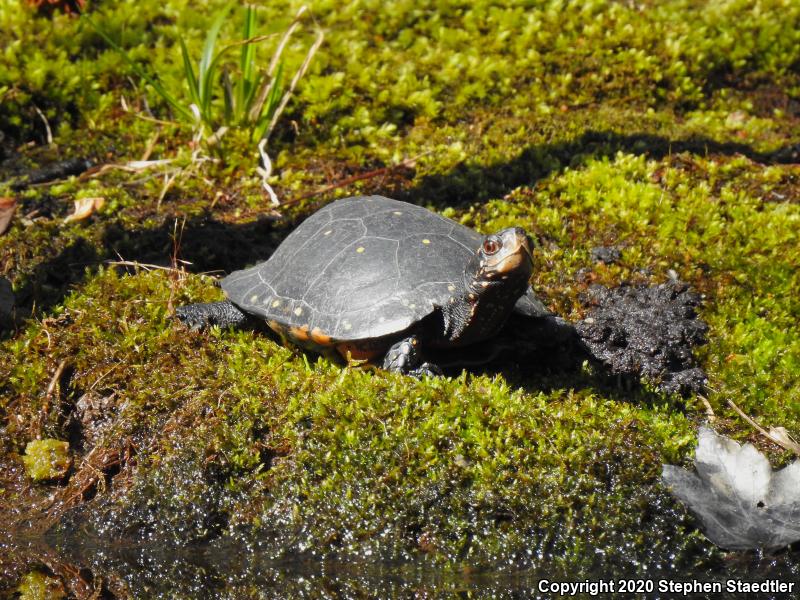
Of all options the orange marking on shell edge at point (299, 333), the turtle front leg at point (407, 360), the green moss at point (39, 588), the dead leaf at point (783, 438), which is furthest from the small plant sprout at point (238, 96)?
the dead leaf at point (783, 438)

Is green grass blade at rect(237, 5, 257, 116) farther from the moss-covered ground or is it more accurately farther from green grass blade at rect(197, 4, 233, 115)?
the moss-covered ground

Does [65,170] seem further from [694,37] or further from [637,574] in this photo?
[694,37]

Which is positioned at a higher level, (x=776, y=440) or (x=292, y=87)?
(x=292, y=87)

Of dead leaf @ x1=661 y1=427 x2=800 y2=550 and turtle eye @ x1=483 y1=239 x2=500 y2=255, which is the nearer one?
dead leaf @ x1=661 y1=427 x2=800 y2=550

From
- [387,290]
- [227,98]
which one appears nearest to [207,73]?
[227,98]

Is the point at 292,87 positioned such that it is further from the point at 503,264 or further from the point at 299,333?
the point at 503,264

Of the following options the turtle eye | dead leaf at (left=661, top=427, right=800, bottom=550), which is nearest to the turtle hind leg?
the turtle eye

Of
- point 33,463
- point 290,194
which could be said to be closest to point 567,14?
point 290,194
